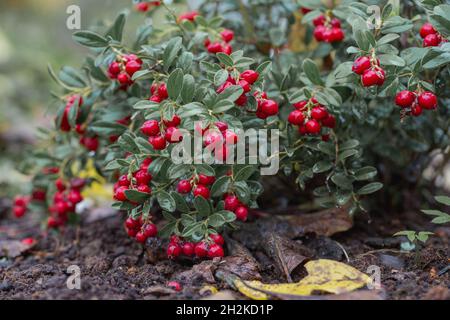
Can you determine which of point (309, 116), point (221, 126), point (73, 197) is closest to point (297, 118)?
point (309, 116)

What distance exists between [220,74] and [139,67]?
0.40 meters

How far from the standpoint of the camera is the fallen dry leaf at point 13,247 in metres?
2.74

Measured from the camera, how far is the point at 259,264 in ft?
7.36

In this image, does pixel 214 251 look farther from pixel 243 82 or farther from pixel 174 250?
pixel 243 82

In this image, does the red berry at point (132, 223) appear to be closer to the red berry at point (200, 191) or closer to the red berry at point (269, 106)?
the red berry at point (200, 191)

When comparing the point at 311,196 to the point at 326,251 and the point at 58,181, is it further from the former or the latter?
the point at 58,181

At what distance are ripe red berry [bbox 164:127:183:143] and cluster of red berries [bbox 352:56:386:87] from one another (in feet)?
2.27

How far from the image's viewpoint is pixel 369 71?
1.99 metres

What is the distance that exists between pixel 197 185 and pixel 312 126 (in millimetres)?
499

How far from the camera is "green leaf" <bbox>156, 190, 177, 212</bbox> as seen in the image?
208 cm

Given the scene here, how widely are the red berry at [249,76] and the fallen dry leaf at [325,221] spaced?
0.83m

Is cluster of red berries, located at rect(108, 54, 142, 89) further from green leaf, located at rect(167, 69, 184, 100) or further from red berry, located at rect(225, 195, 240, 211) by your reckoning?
red berry, located at rect(225, 195, 240, 211)
